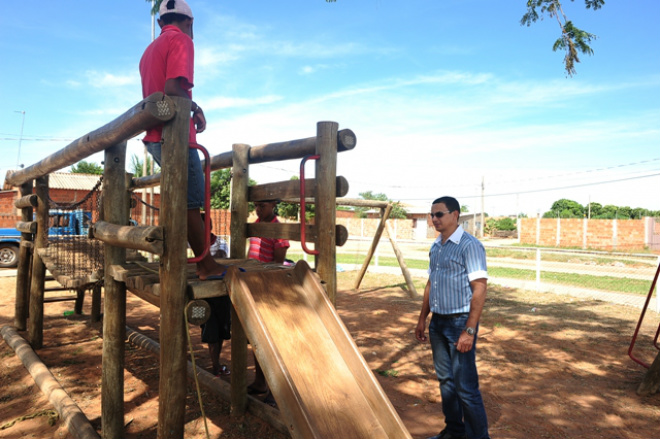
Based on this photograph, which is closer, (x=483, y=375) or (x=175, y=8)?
(x=175, y=8)

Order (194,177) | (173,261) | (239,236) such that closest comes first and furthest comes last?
(173,261)
(194,177)
(239,236)

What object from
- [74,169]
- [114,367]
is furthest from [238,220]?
[74,169]

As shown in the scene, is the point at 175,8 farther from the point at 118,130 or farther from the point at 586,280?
the point at 586,280

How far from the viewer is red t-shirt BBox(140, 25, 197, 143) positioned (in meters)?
2.79

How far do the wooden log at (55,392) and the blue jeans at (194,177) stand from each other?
6.39 ft

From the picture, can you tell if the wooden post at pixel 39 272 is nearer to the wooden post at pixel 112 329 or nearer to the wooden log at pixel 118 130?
the wooden log at pixel 118 130

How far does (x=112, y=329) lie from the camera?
3455mm

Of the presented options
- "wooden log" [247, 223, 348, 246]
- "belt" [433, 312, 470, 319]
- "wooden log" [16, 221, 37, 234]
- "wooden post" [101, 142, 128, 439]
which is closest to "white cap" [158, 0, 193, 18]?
"wooden post" [101, 142, 128, 439]

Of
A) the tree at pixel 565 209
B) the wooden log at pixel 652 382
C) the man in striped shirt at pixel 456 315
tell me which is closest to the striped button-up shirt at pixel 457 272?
the man in striped shirt at pixel 456 315

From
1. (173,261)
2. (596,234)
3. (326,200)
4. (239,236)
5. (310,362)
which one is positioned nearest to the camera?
(310,362)

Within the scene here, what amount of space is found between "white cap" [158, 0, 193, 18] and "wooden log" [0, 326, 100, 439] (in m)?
3.02

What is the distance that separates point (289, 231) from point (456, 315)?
53.4 inches

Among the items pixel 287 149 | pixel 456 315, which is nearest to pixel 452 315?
pixel 456 315

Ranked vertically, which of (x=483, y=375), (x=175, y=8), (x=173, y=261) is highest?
(x=175, y=8)
